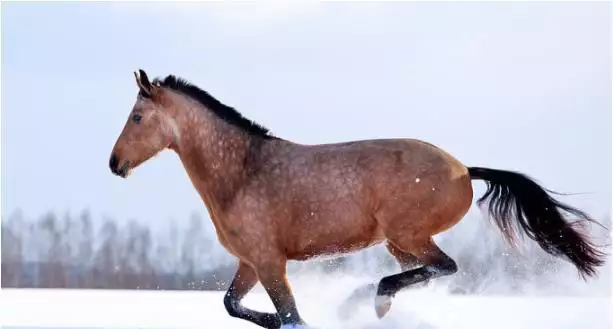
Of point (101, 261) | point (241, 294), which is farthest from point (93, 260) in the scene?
point (241, 294)

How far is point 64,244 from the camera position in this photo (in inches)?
1816

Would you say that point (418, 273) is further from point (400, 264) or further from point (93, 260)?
point (93, 260)

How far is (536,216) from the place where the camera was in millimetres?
7594

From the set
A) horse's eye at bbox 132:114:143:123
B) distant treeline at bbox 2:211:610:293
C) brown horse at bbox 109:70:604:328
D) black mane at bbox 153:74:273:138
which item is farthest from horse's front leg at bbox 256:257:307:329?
distant treeline at bbox 2:211:610:293

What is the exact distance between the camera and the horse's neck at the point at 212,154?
24.8 feet

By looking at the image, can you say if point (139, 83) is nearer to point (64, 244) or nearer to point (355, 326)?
point (355, 326)

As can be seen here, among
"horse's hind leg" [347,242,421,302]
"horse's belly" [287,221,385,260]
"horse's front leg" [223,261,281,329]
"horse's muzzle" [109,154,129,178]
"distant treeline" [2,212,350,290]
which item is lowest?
"distant treeline" [2,212,350,290]

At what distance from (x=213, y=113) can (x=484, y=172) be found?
224cm

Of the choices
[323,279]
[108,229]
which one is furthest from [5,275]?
[323,279]

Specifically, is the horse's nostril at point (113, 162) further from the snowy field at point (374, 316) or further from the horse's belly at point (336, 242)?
the snowy field at point (374, 316)

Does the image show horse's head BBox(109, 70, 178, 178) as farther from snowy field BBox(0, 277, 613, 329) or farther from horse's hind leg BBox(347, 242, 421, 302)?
horse's hind leg BBox(347, 242, 421, 302)

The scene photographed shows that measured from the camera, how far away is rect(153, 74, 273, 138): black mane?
25.4 ft

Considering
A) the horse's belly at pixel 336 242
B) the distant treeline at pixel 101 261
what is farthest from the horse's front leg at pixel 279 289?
the distant treeline at pixel 101 261

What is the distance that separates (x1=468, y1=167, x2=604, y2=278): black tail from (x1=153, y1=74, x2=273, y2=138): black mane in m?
1.77
